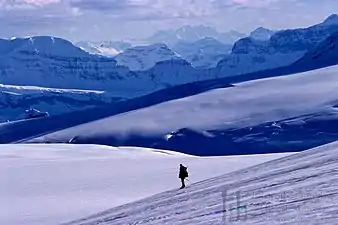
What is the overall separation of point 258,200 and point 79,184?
1422 cm

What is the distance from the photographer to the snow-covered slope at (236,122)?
9825 centimetres

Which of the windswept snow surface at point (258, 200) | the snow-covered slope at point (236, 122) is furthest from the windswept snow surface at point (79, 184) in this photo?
the snow-covered slope at point (236, 122)

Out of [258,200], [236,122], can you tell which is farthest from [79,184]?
[236,122]

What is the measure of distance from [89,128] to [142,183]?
100502mm

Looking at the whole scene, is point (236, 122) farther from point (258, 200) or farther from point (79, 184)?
point (258, 200)

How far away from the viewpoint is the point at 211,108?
12519cm

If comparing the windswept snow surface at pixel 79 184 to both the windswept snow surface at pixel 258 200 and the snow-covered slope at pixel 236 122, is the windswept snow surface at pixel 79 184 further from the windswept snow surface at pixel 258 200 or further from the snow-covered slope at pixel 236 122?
the snow-covered slope at pixel 236 122

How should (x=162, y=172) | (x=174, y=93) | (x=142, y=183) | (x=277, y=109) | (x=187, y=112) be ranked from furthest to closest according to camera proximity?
1. (x=174, y=93)
2. (x=187, y=112)
3. (x=277, y=109)
4. (x=162, y=172)
5. (x=142, y=183)

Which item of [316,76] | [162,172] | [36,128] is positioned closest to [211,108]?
[316,76]

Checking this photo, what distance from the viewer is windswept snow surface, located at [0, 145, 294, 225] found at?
2117 centimetres

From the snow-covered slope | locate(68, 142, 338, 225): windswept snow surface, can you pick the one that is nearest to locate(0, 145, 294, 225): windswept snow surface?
locate(68, 142, 338, 225): windswept snow surface

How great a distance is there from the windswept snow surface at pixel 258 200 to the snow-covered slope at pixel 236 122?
246ft

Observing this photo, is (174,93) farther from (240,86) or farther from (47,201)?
(47,201)

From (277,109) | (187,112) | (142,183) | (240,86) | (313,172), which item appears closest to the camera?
(313,172)
